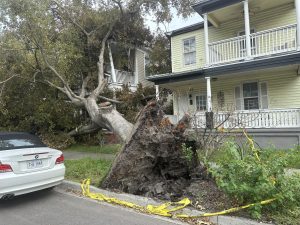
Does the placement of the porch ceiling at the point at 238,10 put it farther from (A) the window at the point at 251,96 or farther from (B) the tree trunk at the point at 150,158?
(B) the tree trunk at the point at 150,158

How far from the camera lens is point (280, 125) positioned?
1307 centimetres

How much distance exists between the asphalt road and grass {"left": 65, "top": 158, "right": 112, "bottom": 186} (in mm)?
1110

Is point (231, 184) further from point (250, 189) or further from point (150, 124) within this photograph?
point (150, 124)

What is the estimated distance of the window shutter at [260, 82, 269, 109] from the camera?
15663 millimetres

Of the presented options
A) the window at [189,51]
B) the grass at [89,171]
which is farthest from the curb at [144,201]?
the window at [189,51]

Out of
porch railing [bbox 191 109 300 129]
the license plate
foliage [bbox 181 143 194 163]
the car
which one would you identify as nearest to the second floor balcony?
porch railing [bbox 191 109 300 129]

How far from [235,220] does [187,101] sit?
45.4 feet

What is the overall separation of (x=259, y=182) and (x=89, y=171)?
5296 millimetres

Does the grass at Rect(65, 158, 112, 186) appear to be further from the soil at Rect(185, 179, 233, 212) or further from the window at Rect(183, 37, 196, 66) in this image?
the window at Rect(183, 37, 196, 66)

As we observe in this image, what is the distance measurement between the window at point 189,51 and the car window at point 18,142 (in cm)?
1257

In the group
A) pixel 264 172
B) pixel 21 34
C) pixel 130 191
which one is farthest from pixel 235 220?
pixel 21 34

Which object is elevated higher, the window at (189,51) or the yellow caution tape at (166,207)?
the window at (189,51)

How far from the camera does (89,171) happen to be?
8.93 metres

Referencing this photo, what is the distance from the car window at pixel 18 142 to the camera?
6.96 metres
